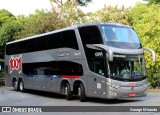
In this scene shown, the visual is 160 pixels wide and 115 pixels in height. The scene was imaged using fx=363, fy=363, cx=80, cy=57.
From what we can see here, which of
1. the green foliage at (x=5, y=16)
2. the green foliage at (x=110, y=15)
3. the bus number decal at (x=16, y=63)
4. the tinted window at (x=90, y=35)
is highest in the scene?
the green foliage at (x=5, y=16)

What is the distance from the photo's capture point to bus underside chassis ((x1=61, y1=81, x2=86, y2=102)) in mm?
18688

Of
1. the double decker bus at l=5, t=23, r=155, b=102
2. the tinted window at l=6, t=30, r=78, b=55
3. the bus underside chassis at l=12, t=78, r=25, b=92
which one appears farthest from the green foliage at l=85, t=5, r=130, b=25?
the double decker bus at l=5, t=23, r=155, b=102

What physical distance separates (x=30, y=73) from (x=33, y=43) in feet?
7.15

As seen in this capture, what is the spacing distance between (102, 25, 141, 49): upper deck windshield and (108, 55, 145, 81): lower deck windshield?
63cm

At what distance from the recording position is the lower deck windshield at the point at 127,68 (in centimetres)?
1709

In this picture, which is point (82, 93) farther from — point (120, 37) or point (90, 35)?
point (120, 37)

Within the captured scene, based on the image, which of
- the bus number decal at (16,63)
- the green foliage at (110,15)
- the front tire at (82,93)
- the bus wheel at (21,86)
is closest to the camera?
the front tire at (82,93)

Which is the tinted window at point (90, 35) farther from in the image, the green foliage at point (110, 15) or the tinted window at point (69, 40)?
the green foliage at point (110, 15)

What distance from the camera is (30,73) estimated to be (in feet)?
83.0

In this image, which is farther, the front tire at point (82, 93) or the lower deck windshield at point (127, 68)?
the front tire at point (82, 93)

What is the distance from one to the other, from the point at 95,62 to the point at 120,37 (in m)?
1.78

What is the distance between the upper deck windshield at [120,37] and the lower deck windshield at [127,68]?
633 millimetres

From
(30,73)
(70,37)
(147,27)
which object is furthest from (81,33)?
(147,27)

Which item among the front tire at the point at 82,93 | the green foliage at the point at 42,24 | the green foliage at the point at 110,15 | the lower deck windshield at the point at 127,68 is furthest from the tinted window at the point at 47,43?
the green foliage at the point at 110,15
